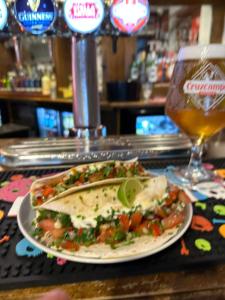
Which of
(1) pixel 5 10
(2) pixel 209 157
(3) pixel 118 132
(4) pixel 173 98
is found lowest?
(3) pixel 118 132

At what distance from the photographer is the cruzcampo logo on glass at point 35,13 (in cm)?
90

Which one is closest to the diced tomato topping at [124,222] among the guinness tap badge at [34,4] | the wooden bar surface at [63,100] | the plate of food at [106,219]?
the plate of food at [106,219]

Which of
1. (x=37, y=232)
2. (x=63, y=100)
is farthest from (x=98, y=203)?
(x=63, y=100)

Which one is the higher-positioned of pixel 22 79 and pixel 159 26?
pixel 159 26

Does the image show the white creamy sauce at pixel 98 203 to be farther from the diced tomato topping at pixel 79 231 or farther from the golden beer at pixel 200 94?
the golden beer at pixel 200 94

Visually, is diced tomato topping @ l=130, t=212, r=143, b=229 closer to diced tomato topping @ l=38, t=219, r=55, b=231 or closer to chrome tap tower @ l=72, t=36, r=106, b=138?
diced tomato topping @ l=38, t=219, r=55, b=231

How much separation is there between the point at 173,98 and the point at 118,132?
170 centimetres

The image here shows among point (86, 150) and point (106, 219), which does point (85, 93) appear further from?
point (106, 219)

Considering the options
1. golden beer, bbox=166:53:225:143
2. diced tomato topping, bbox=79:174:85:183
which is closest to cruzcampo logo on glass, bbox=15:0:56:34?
golden beer, bbox=166:53:225:143

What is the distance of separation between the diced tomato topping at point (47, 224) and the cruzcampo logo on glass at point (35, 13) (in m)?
0.73

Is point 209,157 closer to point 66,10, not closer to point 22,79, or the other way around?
point 66,10

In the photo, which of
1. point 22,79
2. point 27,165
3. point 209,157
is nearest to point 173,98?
point 209,157

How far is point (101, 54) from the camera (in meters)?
2.70

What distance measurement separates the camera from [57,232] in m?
0.43
